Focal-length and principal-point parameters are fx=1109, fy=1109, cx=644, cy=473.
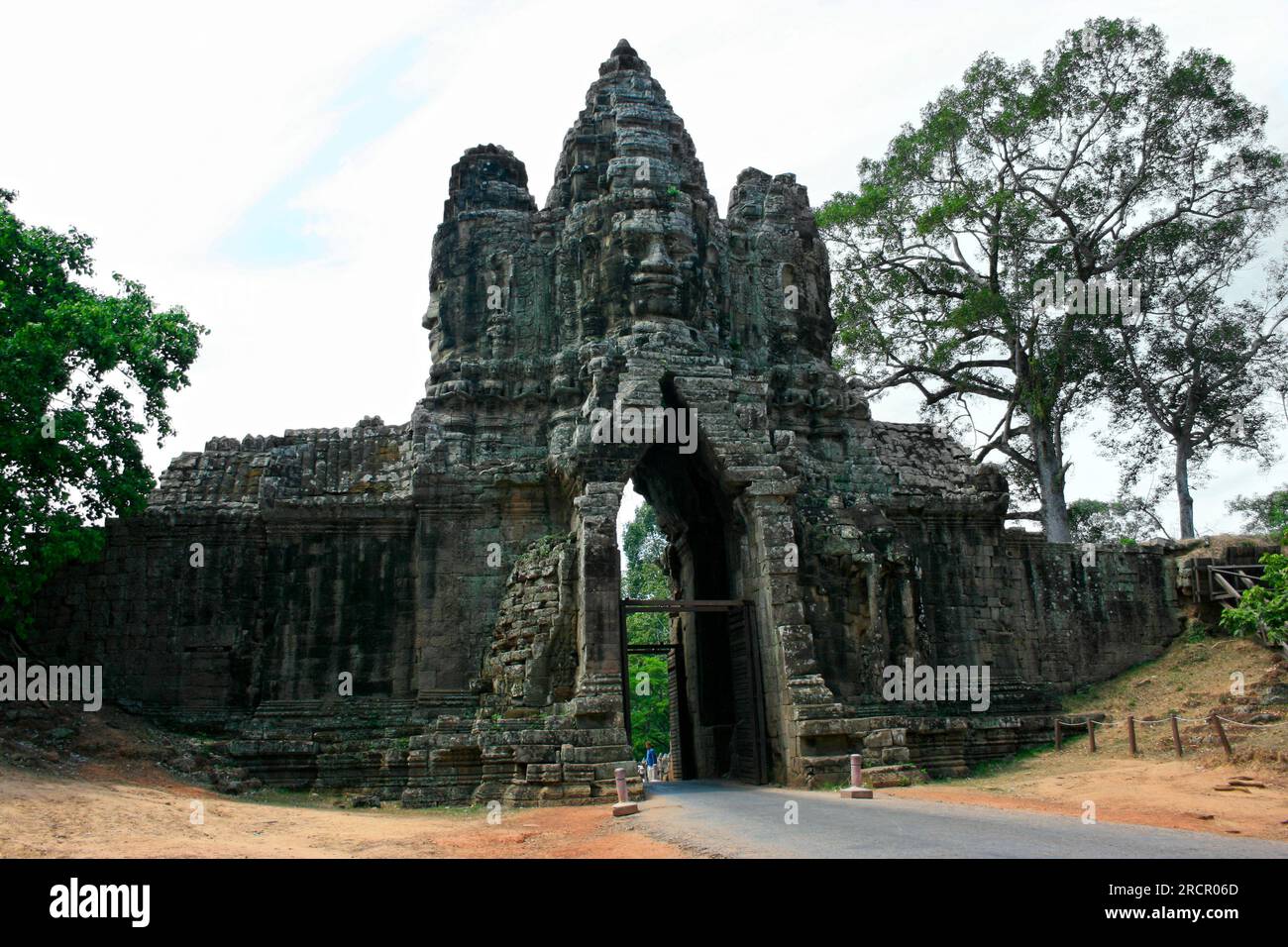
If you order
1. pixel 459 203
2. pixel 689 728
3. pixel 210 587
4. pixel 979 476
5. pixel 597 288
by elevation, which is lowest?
pixel 689 728

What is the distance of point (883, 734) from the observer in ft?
52.6

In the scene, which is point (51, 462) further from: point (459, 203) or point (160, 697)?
point (459, 203)

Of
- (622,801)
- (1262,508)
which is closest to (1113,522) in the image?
(1262,508)

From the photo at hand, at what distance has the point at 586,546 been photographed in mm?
16922

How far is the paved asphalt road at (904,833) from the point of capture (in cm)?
902

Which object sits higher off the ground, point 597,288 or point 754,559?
point 597,288

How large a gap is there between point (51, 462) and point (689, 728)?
1219cm

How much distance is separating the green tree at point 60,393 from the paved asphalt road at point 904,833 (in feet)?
30.6

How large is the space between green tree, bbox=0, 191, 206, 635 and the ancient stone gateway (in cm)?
233

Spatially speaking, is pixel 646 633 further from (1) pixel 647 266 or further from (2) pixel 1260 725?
(2) pixel 1260 725

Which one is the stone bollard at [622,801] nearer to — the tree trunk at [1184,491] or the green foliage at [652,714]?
the tree trunk at [1184,491]

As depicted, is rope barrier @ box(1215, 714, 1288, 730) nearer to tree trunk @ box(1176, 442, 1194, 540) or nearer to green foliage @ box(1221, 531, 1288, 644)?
green foliage @ box(1221, 531, 1288, 644)

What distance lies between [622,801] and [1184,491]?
22.1 meters

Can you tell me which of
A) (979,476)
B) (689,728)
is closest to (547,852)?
(689,728)
